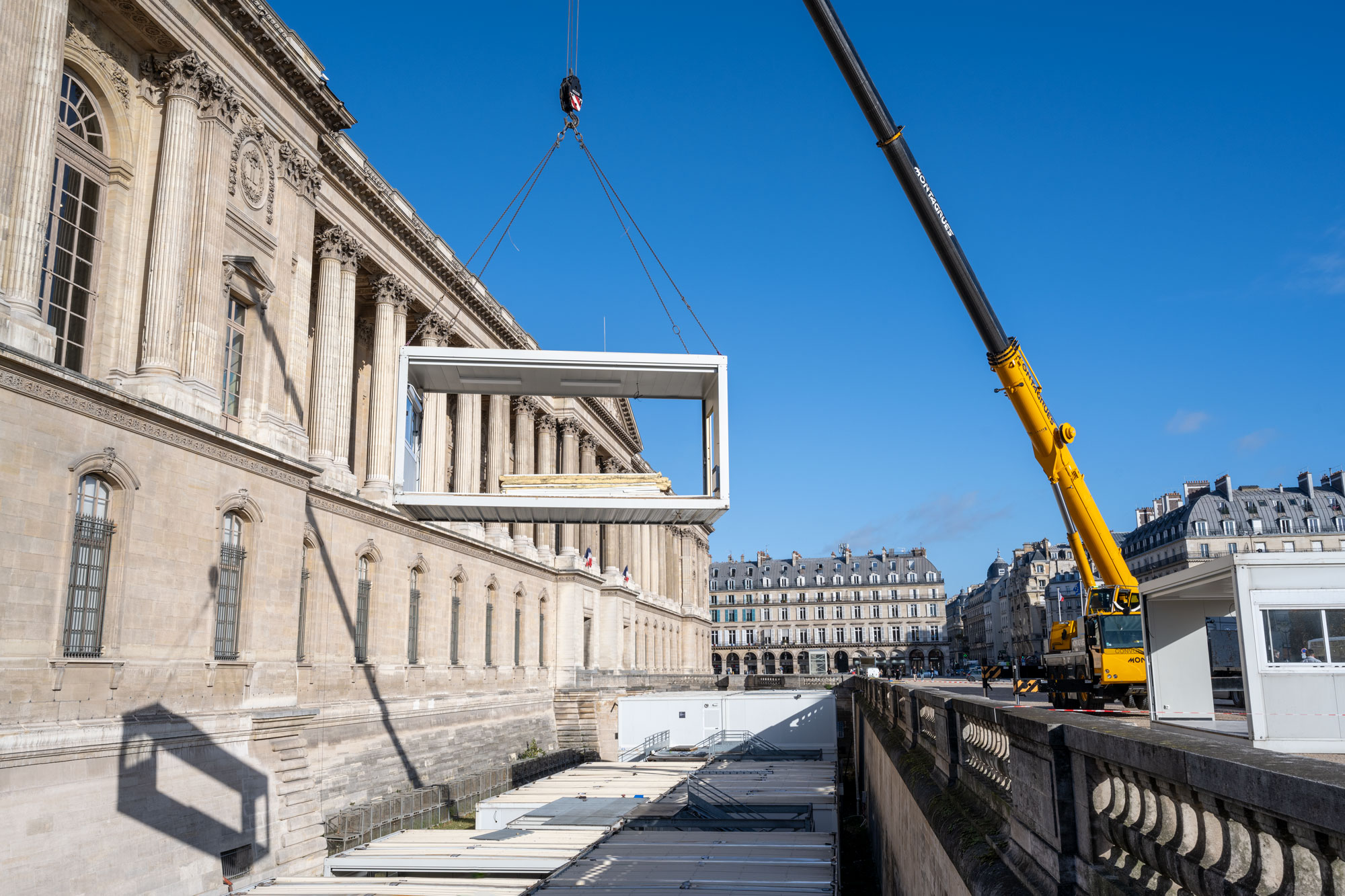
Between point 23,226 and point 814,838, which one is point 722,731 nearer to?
point 814,838

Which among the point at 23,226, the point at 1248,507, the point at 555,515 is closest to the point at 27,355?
the point at 23,226

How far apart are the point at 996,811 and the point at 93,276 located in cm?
2150

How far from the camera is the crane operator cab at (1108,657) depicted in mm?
22188

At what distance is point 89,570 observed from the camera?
19.3 meters

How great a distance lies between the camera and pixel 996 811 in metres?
8.41

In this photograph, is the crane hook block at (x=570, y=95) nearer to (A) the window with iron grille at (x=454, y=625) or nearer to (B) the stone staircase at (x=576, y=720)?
(A) the window with iron grille at (x=454, y=625)

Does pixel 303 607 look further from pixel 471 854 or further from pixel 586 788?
pixel 586 788

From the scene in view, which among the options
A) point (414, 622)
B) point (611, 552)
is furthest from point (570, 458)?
point (414, 622)

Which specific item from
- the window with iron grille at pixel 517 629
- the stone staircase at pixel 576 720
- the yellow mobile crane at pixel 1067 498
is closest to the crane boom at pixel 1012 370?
the yellow mobile crane at pixel 1067 498

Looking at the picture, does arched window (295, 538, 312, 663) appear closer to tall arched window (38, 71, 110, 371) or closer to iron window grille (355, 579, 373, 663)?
iron window grille (355, 579, 373, 663)

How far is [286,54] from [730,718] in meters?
39.5

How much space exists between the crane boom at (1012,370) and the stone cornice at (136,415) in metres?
15.5

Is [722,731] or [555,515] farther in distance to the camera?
[722,731]

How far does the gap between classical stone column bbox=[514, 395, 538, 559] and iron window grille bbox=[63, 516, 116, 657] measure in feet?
109
